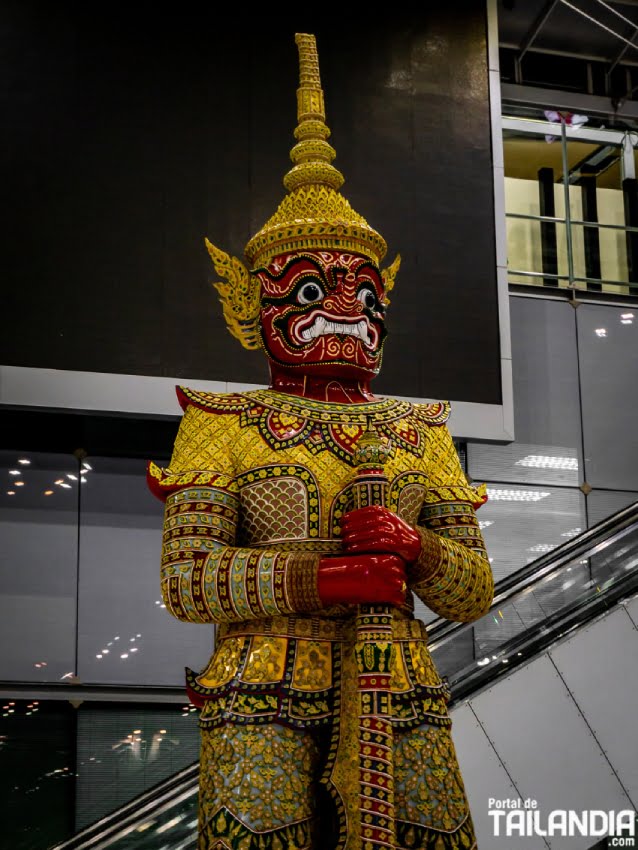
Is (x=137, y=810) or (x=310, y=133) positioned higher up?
(x=310, y=133)

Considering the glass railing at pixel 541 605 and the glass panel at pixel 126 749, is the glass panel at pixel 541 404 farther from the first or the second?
the glass panel at pixel 126 749

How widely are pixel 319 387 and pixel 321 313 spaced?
0.87ft

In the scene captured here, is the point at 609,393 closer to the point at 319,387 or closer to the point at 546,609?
the point at 546,609

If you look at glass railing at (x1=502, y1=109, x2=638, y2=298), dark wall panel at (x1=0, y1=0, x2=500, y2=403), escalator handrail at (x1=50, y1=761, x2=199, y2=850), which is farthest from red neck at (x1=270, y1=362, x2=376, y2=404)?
glass railing at (x1=502, y1=109, x2=638, y2=298)

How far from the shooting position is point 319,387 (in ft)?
13.7

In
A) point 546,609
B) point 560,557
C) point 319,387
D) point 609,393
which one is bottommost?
point 546,609

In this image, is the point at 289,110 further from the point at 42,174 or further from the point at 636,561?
the point at 636,561

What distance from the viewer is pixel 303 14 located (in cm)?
817

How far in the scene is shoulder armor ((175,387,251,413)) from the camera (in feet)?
13.2

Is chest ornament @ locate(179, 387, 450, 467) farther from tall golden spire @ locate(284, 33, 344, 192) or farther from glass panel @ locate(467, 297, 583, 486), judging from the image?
glass panel @ locate(467, 297, 583, 486)

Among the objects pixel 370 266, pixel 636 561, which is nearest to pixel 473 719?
pixel 636 561

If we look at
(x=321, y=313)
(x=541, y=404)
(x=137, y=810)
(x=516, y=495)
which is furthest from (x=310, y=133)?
(x=541, y=404)

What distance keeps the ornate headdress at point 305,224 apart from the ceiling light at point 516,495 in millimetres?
5437

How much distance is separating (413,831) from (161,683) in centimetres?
502
